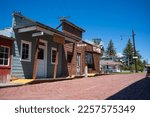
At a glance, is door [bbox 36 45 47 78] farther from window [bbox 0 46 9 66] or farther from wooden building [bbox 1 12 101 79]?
window [bbox 0 46 9 66]

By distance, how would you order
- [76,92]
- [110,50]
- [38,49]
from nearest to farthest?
1. [76,92]
2. [38,49]
3. [110,50]

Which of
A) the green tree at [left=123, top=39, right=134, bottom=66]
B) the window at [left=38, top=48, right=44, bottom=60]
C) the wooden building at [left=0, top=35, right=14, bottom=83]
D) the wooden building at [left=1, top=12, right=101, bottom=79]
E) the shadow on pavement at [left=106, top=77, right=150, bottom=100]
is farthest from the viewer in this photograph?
the green tree at [left=123, top=39, right=134, bottom=66]

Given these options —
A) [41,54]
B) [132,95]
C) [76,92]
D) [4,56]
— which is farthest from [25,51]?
[132,95]

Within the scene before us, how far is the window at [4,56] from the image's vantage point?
1128cm

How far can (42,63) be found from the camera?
48.3ft

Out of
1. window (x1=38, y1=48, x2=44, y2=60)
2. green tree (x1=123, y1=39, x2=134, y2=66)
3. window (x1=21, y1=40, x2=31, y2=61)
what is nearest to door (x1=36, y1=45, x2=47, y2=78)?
window (x1=38, y1=48, x2=44, y2=60)

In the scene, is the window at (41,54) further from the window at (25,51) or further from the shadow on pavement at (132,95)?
the shadow on pavement at (132,95)

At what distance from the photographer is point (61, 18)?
19.1m

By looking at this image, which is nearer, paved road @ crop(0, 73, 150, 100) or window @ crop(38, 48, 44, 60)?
paved road @ crop(0, 73, 150, 100)

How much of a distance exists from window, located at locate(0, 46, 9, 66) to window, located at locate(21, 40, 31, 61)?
126 centimetres

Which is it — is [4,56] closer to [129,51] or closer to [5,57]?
[5,57]

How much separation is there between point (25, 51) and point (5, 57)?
183 cm

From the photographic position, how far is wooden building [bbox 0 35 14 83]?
439 inches

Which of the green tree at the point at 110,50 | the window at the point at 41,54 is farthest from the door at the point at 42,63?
the green tree at the point at 110,50
